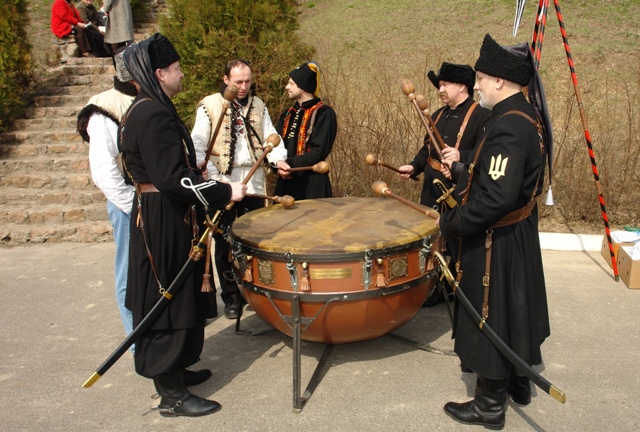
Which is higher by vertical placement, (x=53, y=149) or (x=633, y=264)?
(x=53, y=149)

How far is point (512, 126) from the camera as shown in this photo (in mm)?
2318

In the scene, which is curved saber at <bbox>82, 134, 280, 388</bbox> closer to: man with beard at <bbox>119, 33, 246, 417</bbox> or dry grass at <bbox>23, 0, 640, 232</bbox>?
man with beard at <bbox>119, 33, 246, 417</bbox>

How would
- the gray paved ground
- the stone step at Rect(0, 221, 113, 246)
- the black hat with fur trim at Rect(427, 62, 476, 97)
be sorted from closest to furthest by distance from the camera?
the gray paved ground → the black hat with fur trim at Rect(427, 62, 476, 97) → the stone step at Rect(0, 221, 113, 246)

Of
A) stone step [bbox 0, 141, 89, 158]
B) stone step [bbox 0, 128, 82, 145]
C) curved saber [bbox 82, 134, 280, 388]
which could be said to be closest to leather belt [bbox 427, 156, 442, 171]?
curved saber [bbox 82, 134, 280, 388]

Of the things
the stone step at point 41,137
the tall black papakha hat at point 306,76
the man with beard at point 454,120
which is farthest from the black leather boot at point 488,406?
the stone step at point 41,137

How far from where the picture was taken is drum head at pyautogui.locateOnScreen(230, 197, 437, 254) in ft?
9.15

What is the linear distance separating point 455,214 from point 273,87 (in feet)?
14.7

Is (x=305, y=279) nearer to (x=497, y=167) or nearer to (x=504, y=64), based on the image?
(x=497, y=167)

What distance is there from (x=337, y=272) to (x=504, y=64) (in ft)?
4.01

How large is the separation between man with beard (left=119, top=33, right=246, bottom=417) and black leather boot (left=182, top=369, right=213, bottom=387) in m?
0.24

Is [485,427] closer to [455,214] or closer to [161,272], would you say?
[455,214]

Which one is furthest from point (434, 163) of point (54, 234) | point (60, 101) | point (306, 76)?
point (60, 101)

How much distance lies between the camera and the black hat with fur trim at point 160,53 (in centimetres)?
254

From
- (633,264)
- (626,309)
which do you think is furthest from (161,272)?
(633,264)
